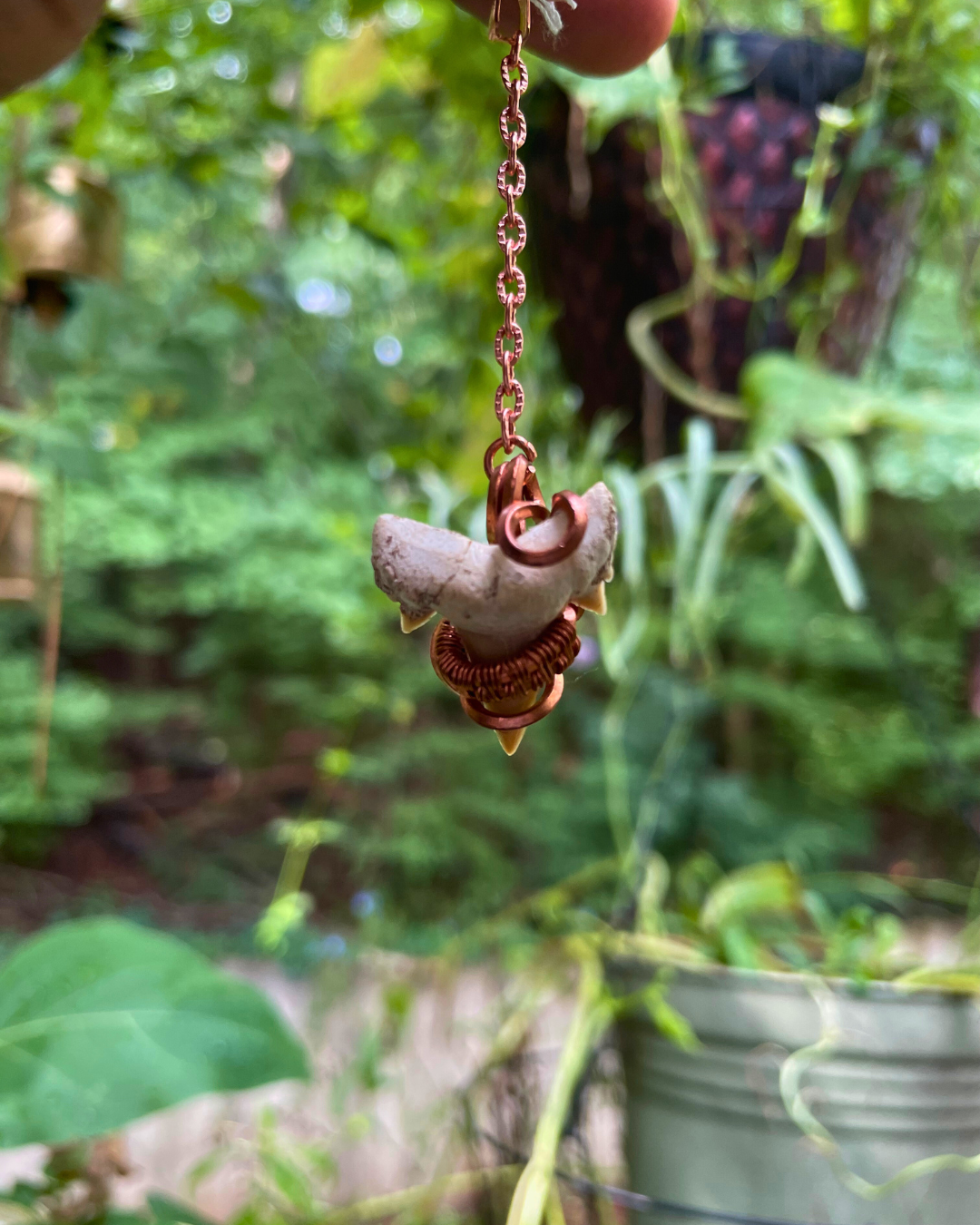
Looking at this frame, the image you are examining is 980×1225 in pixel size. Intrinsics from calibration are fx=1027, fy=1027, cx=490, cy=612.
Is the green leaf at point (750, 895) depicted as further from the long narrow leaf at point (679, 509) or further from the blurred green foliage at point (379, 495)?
the long narrow leaf at point (679, 509)

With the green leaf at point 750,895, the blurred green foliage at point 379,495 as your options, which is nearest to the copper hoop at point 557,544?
the blurred green foliage at point 379,495

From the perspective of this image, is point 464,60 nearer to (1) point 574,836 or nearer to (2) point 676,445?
(2) point 676,445

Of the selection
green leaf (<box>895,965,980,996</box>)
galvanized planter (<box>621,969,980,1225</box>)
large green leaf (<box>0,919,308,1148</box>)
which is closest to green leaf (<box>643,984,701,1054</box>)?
galvanized planter (<box>621,969,980,1225</box>)

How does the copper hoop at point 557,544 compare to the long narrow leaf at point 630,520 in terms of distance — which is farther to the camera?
the long narrow leaf at point 630,520

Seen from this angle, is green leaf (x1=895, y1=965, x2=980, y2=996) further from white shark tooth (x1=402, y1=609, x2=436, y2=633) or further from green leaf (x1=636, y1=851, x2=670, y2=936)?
white shark tooth (x1=402, y1=609, x2=436, y2=633)

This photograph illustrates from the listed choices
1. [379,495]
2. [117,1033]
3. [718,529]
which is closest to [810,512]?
[718,529]

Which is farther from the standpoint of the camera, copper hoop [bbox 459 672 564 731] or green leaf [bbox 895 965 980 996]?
green leaf [bbox 895 965 980 996]
